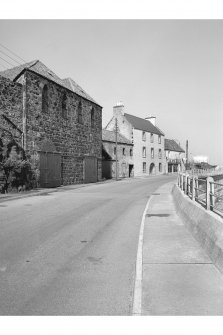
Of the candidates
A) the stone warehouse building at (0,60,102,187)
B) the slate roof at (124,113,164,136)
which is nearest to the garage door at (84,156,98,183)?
the stone warehouse building at (0,60,102,187)

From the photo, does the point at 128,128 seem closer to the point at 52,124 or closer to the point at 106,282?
the point at 52,124

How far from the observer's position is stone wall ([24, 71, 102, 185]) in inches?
853

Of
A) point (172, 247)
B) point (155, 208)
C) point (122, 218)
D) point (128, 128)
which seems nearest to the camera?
point (172, 247)

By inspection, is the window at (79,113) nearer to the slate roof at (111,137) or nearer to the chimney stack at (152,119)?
the slate roof at (111,137)

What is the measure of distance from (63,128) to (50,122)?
6.82ft

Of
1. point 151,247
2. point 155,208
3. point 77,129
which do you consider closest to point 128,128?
point 77,129

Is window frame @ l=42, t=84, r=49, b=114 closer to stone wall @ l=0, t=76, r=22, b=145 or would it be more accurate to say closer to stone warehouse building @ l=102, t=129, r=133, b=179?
stone wall @ l=0, t=76, r=22, b=145

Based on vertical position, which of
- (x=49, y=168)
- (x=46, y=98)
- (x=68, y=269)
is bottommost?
(x=68, y=269)

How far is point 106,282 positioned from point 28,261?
1982mm

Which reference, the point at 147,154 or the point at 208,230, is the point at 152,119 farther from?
the point at 208,230

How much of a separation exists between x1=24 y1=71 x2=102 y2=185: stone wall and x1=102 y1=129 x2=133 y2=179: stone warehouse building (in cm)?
904

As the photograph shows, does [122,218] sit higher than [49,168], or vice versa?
[49,168]

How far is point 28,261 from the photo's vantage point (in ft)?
19.6

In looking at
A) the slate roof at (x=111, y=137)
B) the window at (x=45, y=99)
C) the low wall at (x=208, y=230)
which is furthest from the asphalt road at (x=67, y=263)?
the slate roof at (x=111, y=137)
